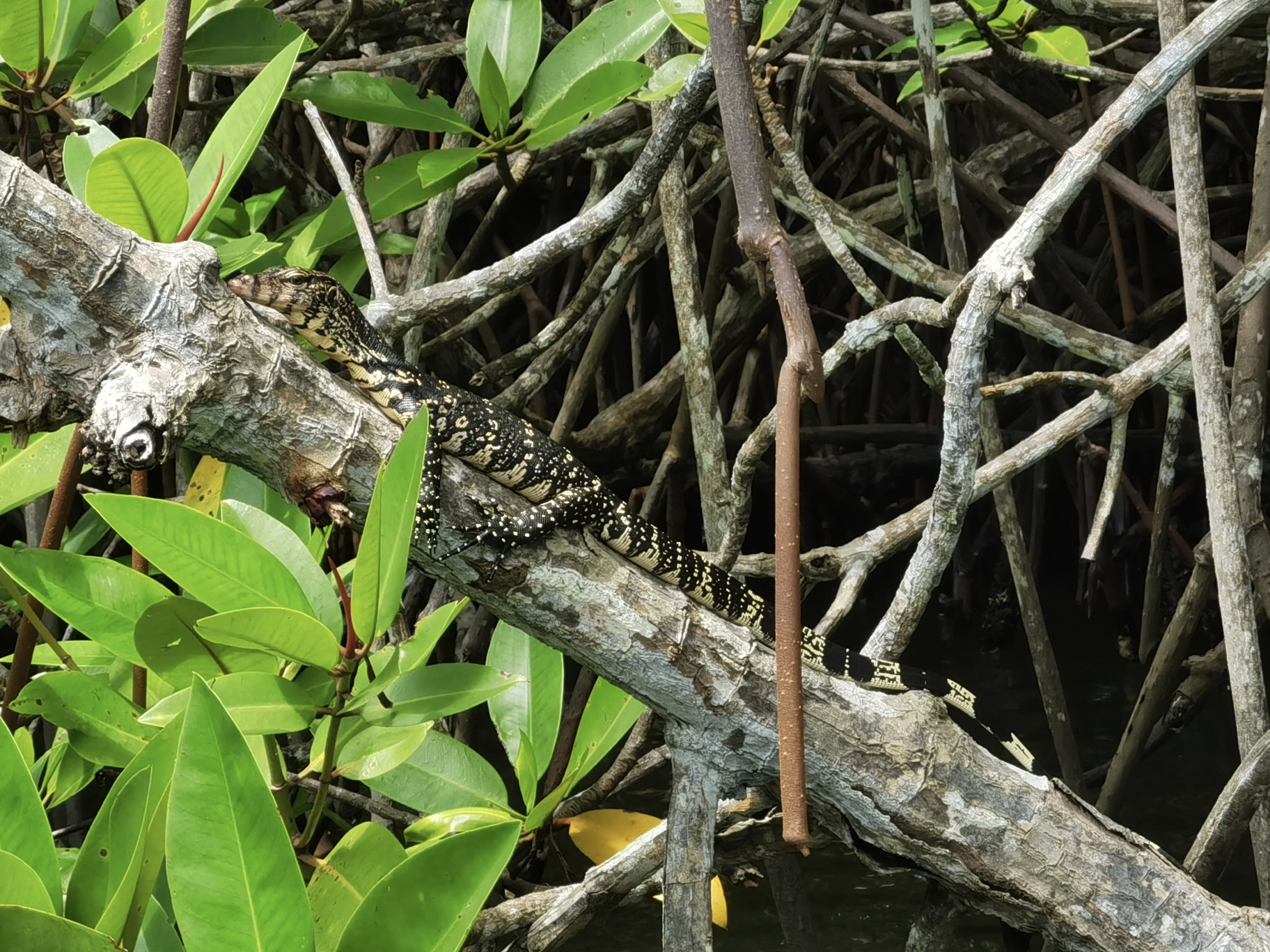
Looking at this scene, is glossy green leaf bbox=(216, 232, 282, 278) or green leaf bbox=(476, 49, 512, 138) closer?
glossy green leaf bbox=(216, 232, 282, 278)

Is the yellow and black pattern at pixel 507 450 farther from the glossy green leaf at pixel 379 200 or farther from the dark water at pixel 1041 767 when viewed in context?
the dark water at pixel 1041 767

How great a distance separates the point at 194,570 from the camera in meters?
1.29

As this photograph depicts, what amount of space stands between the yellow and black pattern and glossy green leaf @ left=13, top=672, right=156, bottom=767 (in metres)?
0.59

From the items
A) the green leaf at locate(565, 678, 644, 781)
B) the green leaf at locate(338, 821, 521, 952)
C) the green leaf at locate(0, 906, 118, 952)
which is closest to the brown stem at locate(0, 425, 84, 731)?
the green leaf at locate(0, 906, 118, 952)

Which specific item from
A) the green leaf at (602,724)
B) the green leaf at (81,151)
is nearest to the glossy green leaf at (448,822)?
the green leaf at (602,724)

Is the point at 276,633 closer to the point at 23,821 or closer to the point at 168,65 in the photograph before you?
the point at 23,821

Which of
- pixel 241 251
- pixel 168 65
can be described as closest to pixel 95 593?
pixel 241 251

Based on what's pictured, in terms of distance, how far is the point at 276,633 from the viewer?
127 centimetres

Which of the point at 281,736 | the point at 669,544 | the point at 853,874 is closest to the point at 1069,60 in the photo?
the point at 669,544

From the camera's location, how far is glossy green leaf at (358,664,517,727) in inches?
56.8

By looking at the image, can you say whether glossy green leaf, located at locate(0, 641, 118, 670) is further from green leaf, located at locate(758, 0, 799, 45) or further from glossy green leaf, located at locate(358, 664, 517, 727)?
green leaf, located at locate(758, 0, 799, 45)

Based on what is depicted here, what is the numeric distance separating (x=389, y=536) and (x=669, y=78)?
1229 millimetres

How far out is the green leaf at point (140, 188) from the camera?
135 cm

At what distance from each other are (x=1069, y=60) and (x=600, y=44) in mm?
1036
